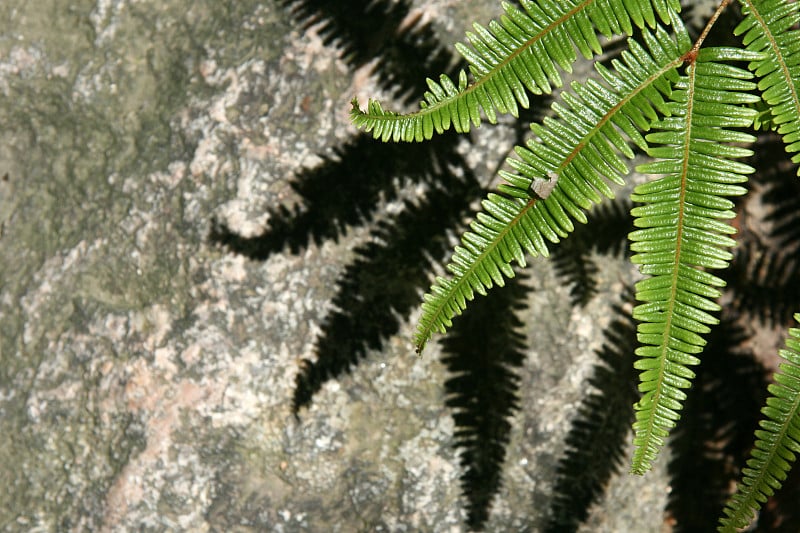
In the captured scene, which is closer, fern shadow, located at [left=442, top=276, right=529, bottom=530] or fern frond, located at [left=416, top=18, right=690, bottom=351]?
fern frond, located at [left=416, top=18, right=690, bottom=351]

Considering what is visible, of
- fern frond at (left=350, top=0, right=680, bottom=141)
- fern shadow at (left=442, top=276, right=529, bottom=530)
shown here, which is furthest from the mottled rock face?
fern frond at (left=350, top=0, right=680, bottom=141)

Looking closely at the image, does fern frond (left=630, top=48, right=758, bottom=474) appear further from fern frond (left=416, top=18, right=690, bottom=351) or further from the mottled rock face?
the mottled rock face

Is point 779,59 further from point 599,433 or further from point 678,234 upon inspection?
point 599,433

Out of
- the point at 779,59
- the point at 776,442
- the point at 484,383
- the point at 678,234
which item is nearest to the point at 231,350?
the point at 484,383

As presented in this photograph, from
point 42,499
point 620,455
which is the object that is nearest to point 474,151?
point 620,455

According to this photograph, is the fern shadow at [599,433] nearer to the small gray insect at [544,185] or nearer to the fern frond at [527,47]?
the small gray insect at [544,185]

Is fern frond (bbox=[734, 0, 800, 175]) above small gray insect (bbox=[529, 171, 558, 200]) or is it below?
above

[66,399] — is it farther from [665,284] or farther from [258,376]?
[665,284]

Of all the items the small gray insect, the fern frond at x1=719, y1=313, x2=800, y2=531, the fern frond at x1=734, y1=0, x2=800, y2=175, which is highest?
the fern frond at x1=734, y1=0, x2=800, y2=175

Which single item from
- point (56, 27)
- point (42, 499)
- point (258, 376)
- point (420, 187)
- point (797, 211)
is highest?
point (797, 211)
